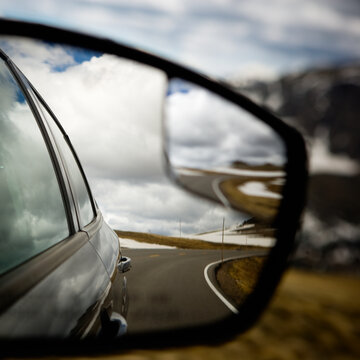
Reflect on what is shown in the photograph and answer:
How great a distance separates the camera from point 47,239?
1416 millimetres

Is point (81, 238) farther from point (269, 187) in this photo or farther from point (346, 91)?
point (346, 91)

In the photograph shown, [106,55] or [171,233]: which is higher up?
[106,55]

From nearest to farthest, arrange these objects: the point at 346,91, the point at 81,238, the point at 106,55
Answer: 1. the point at 346,91
2. the point at 106,55
3. the point at 81,238

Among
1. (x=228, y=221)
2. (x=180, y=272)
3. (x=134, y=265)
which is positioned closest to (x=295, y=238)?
(x=228, y=221)

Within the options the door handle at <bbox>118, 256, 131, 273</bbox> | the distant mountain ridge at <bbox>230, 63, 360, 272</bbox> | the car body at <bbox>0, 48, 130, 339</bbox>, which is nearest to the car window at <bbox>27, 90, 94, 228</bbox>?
the car body at <bbox>0, 48, 130, 339</bbox>

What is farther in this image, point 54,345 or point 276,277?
point 276,277

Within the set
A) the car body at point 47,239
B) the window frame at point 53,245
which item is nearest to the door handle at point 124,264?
the car body at point 47,239

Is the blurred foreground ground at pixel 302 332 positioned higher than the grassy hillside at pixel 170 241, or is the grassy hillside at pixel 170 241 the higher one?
the grassy hillside at pixel 170 241

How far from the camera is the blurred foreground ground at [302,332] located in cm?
276

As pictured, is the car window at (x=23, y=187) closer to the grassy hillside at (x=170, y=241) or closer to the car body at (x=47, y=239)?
the car body at (x=47, y=239)

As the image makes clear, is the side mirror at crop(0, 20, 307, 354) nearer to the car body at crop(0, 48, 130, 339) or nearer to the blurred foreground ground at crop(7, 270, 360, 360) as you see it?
the car body at crop(0, 48, 130, 339)

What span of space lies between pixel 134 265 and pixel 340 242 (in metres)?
0.69

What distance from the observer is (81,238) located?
5.10 ft

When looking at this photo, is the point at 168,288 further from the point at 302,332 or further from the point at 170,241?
the point at 302,332
